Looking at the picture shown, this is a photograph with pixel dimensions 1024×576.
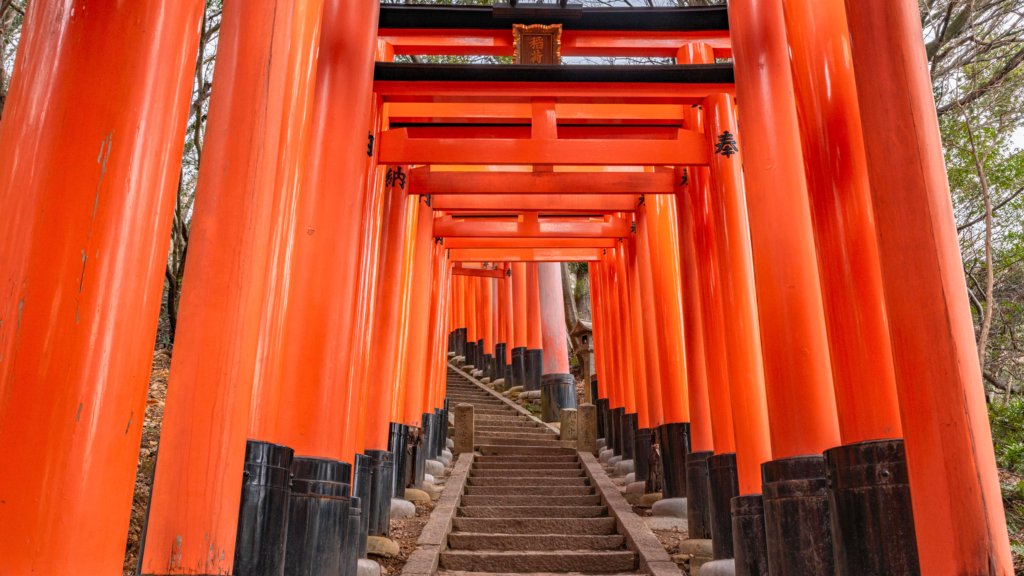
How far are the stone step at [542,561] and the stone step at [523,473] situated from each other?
4.17m

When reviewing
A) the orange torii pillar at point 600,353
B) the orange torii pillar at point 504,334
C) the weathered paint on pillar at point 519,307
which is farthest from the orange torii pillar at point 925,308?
the orange torii pillar at point 504,334

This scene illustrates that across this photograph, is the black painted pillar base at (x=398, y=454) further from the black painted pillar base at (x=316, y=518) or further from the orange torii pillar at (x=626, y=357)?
the black painted pillar base at (x=316, y=518)

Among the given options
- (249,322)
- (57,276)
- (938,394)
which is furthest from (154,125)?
(938,394)

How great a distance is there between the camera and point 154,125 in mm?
2469

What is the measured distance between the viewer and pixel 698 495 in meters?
8.61

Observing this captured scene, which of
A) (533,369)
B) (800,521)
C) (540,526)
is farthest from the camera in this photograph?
(533,369)

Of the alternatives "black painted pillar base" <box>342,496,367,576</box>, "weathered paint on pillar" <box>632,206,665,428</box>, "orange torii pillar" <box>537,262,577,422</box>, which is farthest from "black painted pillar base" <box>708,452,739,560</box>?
"orange torii pillar" <box>537,262,577,422</box>

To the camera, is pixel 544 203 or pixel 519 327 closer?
pixel 544 203

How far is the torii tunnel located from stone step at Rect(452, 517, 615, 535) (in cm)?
112

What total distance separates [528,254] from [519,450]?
3846 mm

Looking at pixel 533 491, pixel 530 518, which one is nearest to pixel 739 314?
pixel 530 518

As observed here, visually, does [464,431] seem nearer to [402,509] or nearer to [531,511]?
[531,511]

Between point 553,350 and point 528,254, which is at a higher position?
point 528,254

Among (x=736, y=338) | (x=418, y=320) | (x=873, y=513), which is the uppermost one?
(x=418, y=320)
